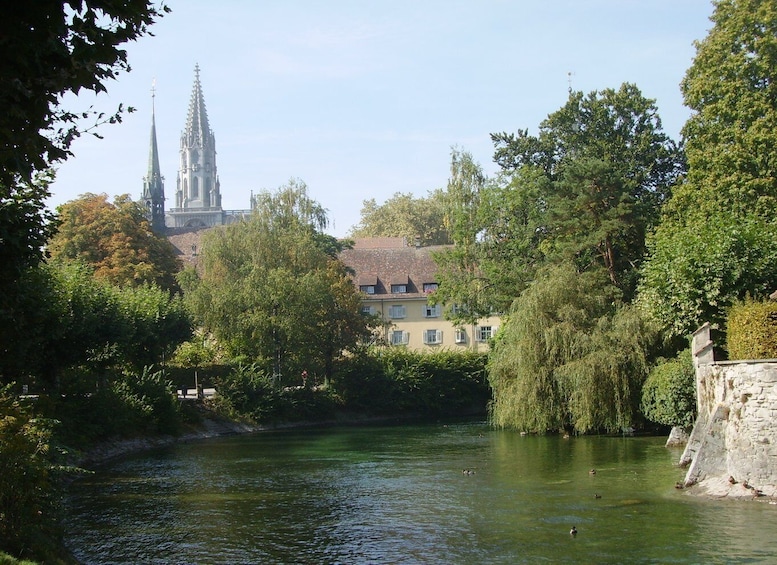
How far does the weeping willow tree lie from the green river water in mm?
1970

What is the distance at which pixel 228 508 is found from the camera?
2267 cm

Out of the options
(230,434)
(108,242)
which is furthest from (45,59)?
(108,242)

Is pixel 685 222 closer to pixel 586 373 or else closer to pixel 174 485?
pixel 586 373

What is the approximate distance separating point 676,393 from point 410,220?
63277mm

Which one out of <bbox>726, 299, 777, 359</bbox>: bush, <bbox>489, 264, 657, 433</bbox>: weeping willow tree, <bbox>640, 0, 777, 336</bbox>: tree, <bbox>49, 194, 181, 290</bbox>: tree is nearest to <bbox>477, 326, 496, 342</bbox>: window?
<bbox>49, 194, 181, 290</bbox>: tree

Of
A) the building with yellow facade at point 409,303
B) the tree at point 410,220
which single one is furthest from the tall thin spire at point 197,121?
the building with yellow facade at point 409,303

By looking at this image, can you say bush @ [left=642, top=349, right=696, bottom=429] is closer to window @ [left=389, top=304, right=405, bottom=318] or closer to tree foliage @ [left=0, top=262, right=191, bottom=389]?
tree foliage @ [left=0, top=262, right=191, bottom=389]

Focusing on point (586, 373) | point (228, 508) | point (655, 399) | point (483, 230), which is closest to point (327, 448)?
point (586, 373)

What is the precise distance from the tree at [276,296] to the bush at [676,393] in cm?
2313

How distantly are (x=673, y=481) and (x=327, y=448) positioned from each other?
1690 centimetres

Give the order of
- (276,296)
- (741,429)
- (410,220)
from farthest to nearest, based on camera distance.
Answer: (410,220)
(276,296)
(741,429)

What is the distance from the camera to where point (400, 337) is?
70.9m

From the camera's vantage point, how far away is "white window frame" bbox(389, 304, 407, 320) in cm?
7131

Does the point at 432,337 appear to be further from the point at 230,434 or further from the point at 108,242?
the point at 230,434
